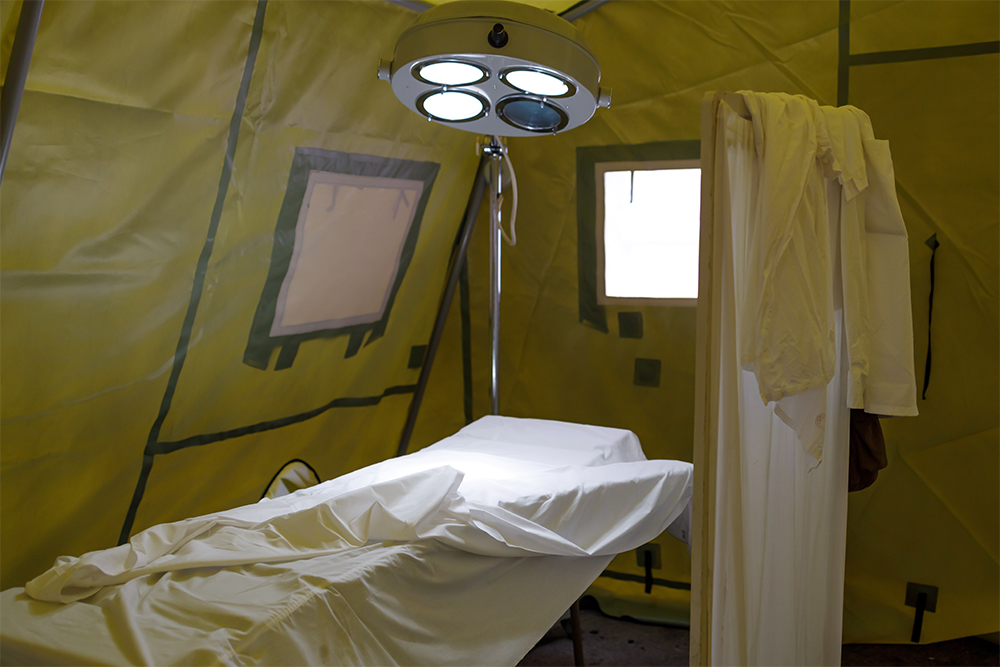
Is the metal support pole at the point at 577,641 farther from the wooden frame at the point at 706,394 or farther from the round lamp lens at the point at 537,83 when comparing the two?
the round lamp lens at the point at 537,83

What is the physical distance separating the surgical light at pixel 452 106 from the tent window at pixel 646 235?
94 cm

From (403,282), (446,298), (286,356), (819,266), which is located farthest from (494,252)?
(819,266)

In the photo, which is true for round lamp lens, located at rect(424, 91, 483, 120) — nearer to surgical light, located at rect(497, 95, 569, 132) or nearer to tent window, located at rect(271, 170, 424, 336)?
surgical light, located at rect(497, 95, 569, 132)

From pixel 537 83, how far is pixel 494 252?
87 centimetres

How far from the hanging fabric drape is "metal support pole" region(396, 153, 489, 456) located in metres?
1.46

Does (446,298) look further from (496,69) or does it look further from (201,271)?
(496,69)

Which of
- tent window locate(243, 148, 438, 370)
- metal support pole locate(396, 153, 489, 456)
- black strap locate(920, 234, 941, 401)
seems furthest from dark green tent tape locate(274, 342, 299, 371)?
black strap locate(920, 234, 941, 401)

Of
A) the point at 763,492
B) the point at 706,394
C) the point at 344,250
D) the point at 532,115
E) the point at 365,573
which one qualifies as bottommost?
the point at 365,573

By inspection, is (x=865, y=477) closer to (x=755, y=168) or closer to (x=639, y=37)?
(x=755, y=168)

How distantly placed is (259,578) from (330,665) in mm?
202

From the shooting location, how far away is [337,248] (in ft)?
7.06

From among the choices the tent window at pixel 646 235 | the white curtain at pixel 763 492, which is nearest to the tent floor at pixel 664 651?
the white curtain at pixel 763 492

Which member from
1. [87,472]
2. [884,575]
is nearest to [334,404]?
[87,472]

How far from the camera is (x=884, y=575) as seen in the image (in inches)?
90.6
